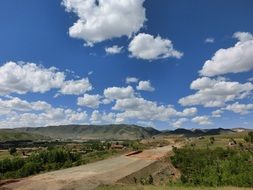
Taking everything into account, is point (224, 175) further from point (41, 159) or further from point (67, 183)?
point (41, 159)

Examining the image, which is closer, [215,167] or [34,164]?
[215,167]

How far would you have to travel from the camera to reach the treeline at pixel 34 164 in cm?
7365

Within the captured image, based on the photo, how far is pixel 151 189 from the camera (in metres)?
36.9

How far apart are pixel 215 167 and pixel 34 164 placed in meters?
34.7

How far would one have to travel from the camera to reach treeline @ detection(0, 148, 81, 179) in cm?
7365

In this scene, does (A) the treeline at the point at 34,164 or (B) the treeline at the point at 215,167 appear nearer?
(B) the treeline at the point at 215,167

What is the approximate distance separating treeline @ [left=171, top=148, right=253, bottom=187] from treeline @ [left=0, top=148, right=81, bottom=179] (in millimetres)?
21560

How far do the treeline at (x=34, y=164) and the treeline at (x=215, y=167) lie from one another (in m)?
21.6

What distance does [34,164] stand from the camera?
8075 centimetres

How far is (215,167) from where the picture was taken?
237 ft

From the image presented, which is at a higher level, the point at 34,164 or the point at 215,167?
the point at 34,164

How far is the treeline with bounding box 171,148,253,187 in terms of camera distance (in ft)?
187

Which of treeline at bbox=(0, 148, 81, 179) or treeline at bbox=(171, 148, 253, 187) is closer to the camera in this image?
treeline at bbox=(171, 148, 253, 187)

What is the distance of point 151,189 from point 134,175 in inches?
877
